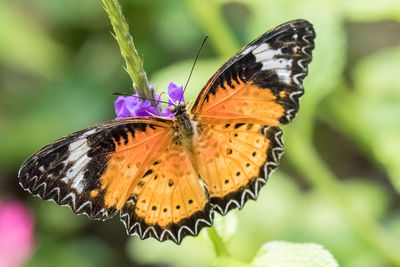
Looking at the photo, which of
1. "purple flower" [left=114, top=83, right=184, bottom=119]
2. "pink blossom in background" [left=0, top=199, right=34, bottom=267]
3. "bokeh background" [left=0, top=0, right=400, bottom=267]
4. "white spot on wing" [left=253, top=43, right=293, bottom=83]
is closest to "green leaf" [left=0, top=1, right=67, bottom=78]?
"bokeh background" [left=0, top=0, right=400, bottom=267]

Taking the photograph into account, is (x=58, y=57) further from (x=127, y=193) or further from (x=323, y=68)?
(x=127, y=193)

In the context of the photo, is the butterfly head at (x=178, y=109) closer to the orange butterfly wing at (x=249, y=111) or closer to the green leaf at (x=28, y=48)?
the orange butterfly wing at (x=249, y=111)

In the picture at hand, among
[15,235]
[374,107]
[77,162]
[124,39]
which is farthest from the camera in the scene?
[15,235]

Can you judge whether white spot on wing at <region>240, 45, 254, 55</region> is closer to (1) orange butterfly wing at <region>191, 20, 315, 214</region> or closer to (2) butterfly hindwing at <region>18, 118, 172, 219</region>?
(1) orange butterfly wing at <region>191, 20, 315, 214</region>

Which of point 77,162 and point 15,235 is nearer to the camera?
point 77,162

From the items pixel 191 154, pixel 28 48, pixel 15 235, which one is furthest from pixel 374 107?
pixel 28 48

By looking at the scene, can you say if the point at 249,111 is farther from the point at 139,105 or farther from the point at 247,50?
the point at 139,105
